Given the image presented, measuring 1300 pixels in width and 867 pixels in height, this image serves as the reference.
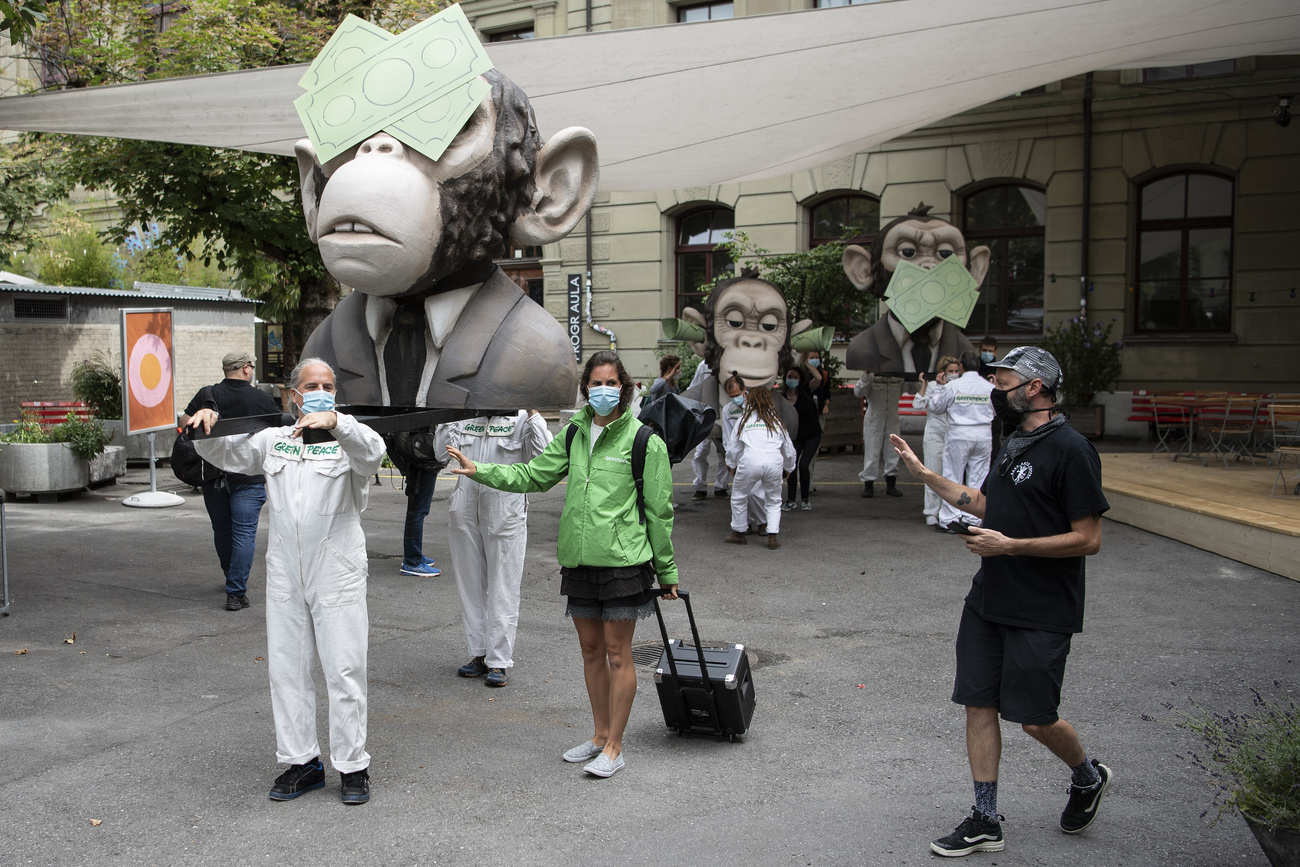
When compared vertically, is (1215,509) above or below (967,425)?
below

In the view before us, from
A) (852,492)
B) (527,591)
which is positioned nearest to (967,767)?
(527,591)

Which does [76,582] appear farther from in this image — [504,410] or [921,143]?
[921,143]

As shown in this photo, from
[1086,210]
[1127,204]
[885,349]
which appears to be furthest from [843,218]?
[885,349]

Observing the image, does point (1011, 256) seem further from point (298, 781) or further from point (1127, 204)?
point (298, 781)

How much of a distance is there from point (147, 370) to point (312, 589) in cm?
783

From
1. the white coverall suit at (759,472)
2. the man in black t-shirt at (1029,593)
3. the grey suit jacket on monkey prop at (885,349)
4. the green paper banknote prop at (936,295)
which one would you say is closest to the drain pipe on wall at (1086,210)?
the grey suit jacket on monkey prop at (885,349)

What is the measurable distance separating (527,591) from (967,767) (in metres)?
3.86

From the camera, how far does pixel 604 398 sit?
13.7ft

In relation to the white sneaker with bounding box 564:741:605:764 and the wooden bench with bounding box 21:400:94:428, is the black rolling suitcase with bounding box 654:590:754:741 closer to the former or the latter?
the white sneaker with bounding box 564:741:605:764

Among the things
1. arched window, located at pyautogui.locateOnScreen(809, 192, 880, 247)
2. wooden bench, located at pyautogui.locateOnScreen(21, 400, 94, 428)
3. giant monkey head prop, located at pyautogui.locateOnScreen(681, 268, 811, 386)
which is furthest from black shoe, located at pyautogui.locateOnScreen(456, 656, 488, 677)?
arched window, located at pyautogui.locateOnScreen(809, 192, 880, 247)

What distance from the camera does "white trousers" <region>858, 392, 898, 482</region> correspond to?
1125 cm

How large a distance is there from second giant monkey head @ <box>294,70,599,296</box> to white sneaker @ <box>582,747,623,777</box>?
6.95 ft

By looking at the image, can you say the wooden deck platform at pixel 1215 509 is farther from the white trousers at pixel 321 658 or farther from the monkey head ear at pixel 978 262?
the white trousers at pixel 321 658

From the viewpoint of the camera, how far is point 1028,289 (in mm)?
17781
